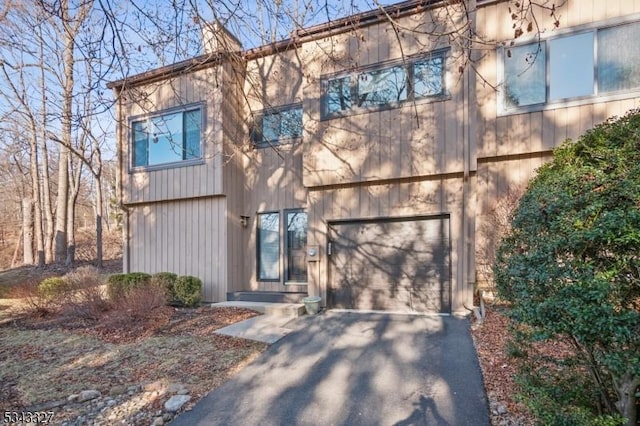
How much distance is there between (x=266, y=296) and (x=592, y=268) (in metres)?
6.83

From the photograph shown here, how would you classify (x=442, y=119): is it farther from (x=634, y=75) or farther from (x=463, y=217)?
(x=634, y=75)

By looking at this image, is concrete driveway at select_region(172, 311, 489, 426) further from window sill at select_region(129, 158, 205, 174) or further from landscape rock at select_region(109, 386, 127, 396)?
window sill at select_region(129, 158, 205, 174)

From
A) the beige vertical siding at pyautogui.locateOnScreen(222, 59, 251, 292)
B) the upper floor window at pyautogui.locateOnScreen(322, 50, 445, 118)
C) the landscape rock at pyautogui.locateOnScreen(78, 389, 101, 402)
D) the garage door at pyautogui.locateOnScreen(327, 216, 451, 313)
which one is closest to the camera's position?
the landscape rock at pyautogui.locateOnScreen(78, 389, 101, 402)

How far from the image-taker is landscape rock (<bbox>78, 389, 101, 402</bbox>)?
3.87 m

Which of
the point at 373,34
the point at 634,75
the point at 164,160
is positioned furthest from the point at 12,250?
the point at 634,75

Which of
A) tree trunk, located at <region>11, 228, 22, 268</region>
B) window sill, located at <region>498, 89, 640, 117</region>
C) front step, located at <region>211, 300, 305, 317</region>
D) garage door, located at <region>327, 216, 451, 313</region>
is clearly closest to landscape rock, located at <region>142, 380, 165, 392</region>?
front step, located at <region>211, 300, 305, 317</region>

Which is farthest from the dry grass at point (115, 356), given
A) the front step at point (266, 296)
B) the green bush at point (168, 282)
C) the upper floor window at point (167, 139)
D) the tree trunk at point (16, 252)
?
the tree trunk at point (16, 252)

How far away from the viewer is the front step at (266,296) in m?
7.73

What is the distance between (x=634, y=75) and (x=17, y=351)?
11525 millimetres

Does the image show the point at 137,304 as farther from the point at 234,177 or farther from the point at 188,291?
the point at 234,177

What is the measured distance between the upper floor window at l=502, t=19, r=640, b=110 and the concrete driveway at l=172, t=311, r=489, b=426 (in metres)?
4.68

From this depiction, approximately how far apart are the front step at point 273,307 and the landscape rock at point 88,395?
11.6 ft

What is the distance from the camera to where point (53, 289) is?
8.20 m

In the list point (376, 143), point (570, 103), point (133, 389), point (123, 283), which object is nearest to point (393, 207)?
point (376, 143)
